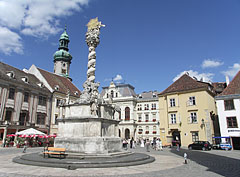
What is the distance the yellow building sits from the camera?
2956 cm

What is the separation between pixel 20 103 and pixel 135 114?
29717mm

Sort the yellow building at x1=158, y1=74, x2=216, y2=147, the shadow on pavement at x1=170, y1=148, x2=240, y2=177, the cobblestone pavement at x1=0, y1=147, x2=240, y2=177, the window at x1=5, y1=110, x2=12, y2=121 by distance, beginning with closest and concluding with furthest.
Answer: the cobblestone pavement at x1=0, y1=147, x2=240, y2=177, the shadow on pavement at x1=170, y1=148, x2=240, y2=177, the window at x1=5, y1=110, x2=12, y2=121, the yellow building at x1=158, y1=74, x2=216, y2=147

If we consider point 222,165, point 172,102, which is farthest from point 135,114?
point 222,165

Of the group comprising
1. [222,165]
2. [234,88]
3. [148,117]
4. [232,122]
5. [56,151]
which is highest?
[234,88]

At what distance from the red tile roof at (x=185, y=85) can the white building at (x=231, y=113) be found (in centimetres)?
367

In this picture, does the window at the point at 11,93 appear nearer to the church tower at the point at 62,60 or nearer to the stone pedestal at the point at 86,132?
the stone pedestal at the point at 86,132

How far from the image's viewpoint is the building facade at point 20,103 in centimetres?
2766

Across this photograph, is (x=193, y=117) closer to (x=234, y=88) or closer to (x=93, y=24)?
(x=234, y=88)

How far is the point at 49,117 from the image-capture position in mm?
35156

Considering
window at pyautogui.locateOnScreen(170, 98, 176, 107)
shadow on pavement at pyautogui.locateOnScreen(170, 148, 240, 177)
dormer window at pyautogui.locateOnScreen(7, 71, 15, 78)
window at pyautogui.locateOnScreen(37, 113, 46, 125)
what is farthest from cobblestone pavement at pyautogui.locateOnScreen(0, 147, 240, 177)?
window at pyautogui.locateOnScreen(37, 113, 46, 125)

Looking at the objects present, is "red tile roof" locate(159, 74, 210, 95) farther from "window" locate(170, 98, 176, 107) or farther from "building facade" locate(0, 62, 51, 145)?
"building facade" locate(0, 62, 51, 145)

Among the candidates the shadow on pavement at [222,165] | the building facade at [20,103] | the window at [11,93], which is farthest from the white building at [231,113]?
the window at [11,93]

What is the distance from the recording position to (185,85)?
1304 inches

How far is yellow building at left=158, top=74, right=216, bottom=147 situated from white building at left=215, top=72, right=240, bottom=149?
2.29m
